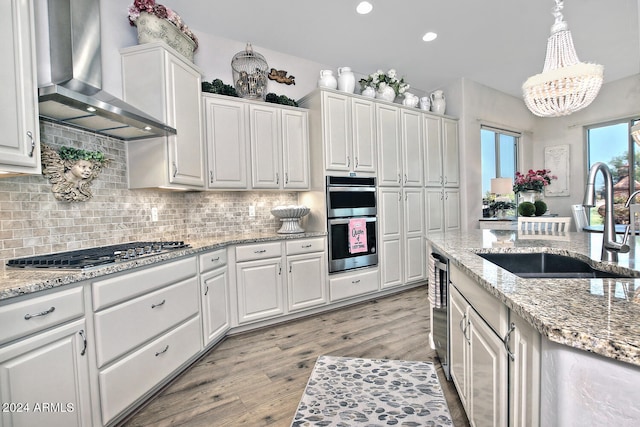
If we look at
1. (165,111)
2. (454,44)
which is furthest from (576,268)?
(454,44)

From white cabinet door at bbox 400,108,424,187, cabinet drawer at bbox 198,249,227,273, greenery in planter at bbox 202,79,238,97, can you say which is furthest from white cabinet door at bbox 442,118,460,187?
cabinet drawer at bbox 198,249,227,273

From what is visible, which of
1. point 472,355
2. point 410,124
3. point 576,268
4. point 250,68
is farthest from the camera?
point 410,124

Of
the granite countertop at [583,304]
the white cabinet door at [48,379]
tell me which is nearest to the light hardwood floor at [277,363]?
the white cabinet door at [48,379]

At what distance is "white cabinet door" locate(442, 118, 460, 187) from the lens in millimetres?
4477

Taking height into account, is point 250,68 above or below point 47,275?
above

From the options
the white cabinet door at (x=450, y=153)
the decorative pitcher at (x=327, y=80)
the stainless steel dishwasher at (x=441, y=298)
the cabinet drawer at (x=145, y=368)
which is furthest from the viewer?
the white cabinet door at (x=450, y=153)

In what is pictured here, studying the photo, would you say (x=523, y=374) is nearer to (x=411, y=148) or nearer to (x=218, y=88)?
(x=218, y=88)

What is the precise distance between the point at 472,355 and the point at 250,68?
316cm

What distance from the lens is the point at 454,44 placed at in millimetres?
3633

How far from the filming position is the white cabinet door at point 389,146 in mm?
3826

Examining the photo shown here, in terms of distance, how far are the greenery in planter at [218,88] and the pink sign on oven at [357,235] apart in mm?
1842

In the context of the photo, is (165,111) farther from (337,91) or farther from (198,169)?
(337,91)

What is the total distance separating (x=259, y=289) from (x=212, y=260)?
60 centimetres

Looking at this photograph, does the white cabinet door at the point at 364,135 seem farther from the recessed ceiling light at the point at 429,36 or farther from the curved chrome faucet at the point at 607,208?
the curved chrome faucet at the point at 607,208
